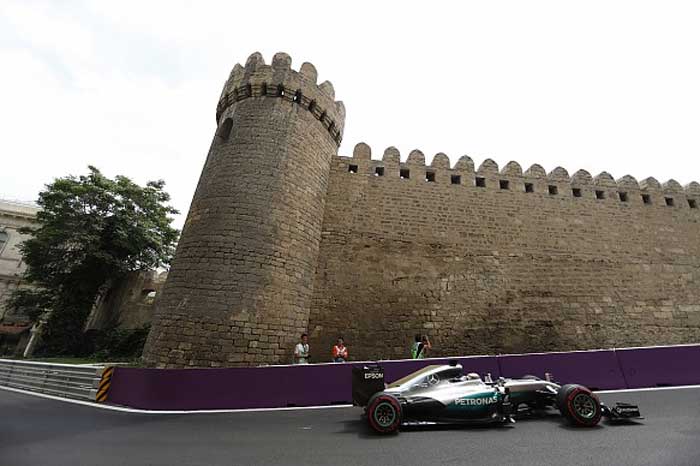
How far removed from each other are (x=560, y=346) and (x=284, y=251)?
355 inches

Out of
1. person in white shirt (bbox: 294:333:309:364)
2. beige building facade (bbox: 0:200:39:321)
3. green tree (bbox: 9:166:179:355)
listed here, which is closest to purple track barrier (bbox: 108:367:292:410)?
person in white shirt (bbox: 294:333:309:364)

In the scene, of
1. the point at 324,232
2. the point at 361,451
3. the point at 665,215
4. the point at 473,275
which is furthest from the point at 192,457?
the point at 665,215

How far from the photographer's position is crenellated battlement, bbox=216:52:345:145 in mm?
10695

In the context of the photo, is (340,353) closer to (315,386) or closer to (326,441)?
(315,386)

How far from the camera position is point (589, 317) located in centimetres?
1033

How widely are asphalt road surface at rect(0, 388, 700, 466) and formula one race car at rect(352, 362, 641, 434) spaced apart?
17 cm

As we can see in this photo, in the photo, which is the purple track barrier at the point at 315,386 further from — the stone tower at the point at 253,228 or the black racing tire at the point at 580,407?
the black racing tire at the point at 580,407

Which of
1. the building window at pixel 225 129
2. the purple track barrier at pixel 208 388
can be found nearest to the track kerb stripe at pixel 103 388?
the purple track barrier at pixel 208 388

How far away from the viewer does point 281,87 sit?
10.7m

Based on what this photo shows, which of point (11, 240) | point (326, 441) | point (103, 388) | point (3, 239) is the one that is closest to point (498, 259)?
point (326, 441)

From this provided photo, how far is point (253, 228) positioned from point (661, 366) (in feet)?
34.7

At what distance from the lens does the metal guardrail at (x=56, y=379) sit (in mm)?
7734

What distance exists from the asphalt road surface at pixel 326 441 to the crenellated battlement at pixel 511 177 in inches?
327

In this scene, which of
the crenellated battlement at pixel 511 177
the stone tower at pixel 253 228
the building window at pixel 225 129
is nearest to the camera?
the stone tower at pixel 253 228
